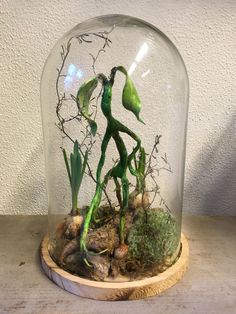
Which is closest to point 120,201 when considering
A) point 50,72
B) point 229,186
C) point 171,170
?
point 171,170

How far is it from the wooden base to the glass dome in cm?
1

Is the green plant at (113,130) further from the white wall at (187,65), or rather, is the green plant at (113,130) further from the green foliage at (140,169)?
the white wall at (187,65)

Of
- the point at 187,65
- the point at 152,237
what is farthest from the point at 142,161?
the point at 187,65

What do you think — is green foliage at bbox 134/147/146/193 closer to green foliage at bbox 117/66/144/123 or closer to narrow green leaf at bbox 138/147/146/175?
narrow green leaf at bbox 138/147/146/175

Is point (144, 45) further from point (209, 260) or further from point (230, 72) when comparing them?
point (209, 260)

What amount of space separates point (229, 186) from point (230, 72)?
0.26m

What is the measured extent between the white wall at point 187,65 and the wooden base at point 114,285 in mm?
300

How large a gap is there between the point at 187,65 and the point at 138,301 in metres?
0.48

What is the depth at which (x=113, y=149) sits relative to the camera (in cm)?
71

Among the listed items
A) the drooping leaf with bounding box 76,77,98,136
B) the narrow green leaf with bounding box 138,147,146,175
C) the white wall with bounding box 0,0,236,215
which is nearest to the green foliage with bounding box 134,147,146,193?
the narrow green leaf with bounding box 138,147,146,175

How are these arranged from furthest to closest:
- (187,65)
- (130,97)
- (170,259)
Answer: (187,65), (170,259), (130,97)

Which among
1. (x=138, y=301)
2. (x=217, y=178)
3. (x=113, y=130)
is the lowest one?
(x=138, y=301)

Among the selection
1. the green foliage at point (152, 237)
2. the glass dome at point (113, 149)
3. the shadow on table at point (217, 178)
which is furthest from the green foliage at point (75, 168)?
A: the shadow on table at point (217, 178)

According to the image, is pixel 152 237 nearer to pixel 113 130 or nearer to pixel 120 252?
pixel 120 252
